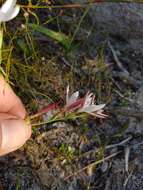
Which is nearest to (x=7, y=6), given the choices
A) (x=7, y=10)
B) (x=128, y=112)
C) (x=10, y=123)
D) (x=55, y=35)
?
(x=7, y=10)

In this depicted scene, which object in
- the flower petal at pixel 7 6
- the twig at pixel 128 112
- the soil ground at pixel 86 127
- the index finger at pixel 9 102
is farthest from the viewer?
the twig at pixel 128 112

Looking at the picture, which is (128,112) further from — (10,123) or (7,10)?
(7,10)

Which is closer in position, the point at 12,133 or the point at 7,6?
the point at 7,6

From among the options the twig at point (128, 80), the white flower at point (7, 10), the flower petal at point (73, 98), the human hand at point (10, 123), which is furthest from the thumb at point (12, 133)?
the twig at point (128, 80)

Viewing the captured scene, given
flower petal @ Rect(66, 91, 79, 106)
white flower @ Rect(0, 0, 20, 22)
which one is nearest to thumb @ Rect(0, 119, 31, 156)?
flower petal @ Rect(66, 91, 79, 106)

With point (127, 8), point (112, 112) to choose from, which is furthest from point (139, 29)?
point (112, 112)

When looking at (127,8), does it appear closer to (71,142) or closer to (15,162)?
(71,142)

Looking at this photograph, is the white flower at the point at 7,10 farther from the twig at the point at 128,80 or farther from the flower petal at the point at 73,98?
the twig at the point at 128,80
